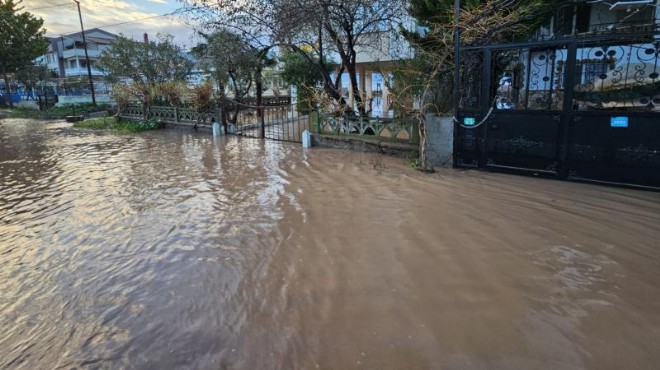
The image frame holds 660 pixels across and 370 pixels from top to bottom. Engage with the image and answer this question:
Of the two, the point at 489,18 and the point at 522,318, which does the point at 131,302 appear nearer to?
the point at 522,318

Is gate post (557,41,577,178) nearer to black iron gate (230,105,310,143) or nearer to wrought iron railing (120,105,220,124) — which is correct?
black iron gate (230,105,310,143)

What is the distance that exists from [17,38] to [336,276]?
3712cm

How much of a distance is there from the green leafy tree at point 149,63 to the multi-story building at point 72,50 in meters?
39.6

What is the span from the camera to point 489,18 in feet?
24.5

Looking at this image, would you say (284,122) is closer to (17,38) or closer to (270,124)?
(270,124)

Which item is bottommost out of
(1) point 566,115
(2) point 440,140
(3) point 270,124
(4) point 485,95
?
→ (2) point 440,140

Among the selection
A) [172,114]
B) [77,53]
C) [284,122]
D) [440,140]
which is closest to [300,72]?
[284,122]

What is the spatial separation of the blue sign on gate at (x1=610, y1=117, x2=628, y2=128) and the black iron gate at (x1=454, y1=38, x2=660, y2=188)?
0.04ft

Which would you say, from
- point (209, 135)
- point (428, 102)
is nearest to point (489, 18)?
point (428, 102)

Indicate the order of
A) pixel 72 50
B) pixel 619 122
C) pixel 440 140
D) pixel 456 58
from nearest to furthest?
pixel 619 122
pixel 456 58
pixel 440 140
pixel 72 50

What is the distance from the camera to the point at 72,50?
5269 centimetres

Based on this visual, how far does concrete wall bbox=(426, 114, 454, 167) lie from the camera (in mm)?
8297

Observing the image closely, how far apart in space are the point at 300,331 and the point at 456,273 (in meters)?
1.67

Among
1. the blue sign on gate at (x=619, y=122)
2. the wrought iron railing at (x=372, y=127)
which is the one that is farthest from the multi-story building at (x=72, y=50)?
the blue sign on gate at (x=619, y=122)
